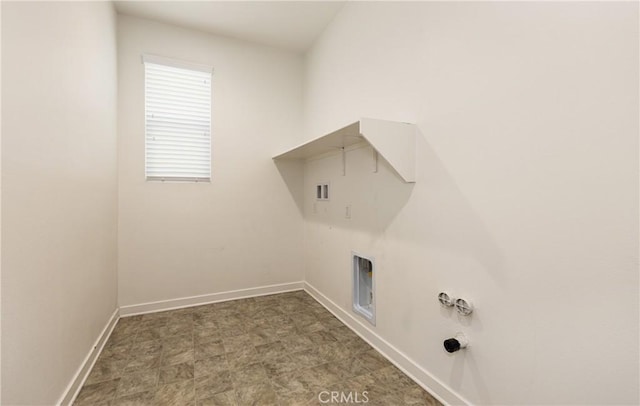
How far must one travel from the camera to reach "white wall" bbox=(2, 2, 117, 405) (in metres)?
1.05

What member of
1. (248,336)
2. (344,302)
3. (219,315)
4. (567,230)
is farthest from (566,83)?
(219,315)

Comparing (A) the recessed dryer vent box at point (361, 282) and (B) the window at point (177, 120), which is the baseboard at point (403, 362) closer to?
(A) the recessed dryer vent box at point (361, 282)

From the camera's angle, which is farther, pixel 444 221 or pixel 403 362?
pixel 403 362

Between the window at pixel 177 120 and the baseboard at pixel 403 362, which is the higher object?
the window at pixel 177 120

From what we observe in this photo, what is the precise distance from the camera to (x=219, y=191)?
301 centimetres

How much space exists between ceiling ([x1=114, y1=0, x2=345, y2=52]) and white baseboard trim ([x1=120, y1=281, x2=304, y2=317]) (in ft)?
9.23

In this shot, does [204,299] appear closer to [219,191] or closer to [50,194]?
[219,191]

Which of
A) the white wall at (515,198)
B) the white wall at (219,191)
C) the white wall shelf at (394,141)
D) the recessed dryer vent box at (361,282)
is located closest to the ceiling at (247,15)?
the white wall at (219,191)

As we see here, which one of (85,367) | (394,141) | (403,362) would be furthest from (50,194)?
(403,362)

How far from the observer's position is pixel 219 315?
2.67m

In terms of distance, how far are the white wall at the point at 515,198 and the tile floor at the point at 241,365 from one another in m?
0.31

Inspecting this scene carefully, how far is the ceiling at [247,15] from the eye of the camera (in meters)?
2.52

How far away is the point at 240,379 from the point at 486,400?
1.37m

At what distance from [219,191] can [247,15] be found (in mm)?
A: 1762
